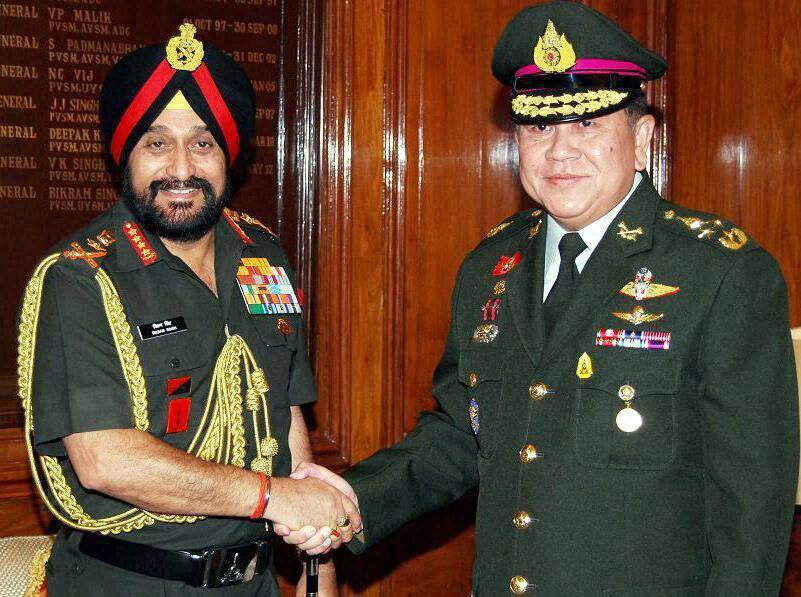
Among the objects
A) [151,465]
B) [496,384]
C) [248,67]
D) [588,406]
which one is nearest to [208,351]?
[151,465]

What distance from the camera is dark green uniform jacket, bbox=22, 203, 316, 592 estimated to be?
1.99 metres

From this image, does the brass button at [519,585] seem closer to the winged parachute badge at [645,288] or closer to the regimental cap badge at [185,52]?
the winged parachute badge at [645,288]

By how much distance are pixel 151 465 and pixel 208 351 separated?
0.31m

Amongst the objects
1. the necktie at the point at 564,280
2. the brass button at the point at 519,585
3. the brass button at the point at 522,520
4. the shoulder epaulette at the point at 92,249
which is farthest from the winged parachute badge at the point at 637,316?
the shoulder epaulette at the point at 92,249

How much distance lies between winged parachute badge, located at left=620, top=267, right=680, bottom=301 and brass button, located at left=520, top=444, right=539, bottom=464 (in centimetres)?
35

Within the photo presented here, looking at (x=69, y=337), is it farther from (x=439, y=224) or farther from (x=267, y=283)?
(x=439, y=224)

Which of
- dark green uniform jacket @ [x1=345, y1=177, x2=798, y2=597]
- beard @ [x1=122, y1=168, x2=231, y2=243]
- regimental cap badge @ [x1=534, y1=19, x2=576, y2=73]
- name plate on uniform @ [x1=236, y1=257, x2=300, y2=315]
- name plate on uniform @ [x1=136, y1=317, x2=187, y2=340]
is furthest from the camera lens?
name plate on uniform @ [x1=236, y1=257, x2=300, y2=315]

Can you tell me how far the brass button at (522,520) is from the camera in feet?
5.91

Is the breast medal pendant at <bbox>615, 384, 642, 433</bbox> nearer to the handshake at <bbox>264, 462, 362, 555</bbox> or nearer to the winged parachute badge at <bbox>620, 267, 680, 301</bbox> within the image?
the winged parachute badge at <bbox>620, 267, 680, 301</bbox>

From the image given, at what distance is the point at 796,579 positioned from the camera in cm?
246

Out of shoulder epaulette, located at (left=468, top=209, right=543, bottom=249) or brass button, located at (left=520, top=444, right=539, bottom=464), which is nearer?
brass button, located at (left=520, top=444, right=539, bottom=464)

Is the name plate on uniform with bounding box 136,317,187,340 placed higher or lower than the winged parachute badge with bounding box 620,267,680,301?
lower

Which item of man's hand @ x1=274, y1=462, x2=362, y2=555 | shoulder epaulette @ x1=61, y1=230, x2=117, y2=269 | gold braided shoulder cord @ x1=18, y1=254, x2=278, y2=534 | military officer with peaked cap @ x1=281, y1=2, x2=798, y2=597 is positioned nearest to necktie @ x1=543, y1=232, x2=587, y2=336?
military officer with peaked cap @ x1=281, y1=2, x2=798, y2=597

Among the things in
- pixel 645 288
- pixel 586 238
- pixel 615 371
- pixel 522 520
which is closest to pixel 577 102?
pixel 586 238
